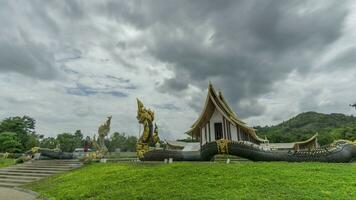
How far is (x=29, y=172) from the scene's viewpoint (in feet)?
44.0

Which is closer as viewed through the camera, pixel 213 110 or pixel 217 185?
pixel 217 185

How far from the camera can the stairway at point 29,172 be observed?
11.7 metres

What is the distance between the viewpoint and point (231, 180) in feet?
22.7

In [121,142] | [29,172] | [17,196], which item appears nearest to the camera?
[17,196]

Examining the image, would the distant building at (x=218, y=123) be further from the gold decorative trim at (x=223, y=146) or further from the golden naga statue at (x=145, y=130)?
the gold decorative trim at (x=223, y=146)

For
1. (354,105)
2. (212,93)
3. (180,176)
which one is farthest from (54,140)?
(354,105)

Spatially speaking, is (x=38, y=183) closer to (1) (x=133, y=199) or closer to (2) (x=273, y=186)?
(1) (x=133, y=199)

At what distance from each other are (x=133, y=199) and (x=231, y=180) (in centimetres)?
275

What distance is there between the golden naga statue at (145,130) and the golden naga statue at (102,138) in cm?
295

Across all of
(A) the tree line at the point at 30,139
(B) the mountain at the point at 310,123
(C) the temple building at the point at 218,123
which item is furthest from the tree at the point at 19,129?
(B) the mountain at the point at 310,123

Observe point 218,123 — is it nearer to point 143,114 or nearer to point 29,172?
point 143,114

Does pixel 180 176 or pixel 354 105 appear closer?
pixel 180 176

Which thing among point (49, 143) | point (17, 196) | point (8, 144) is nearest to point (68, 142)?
point (49, 143)

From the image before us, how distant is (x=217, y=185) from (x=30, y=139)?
38.2m
